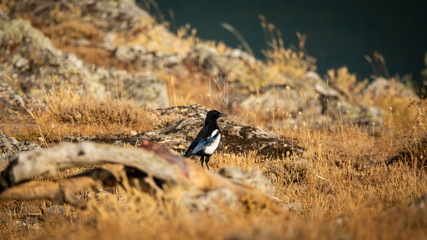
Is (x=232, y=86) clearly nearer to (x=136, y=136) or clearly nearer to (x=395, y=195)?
(x=136, y=136)

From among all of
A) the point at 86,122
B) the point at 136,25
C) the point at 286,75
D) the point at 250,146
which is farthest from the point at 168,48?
the point at 250,146

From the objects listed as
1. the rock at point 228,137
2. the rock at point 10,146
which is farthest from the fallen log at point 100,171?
the rock at point 228,137

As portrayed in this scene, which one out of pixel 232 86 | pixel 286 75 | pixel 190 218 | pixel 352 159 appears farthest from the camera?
pixel 286 75

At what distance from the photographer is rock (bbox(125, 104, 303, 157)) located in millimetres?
6043

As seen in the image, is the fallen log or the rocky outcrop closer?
the fallen log

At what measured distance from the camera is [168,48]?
687 inches

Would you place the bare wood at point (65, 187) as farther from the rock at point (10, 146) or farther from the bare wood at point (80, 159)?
the rock at point (10, 146)

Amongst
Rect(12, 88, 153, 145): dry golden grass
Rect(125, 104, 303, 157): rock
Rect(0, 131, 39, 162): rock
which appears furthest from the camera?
Rect(12, 88, 153, 145): dry golden grass

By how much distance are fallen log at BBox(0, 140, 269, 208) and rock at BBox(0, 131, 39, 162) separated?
2.93 meters

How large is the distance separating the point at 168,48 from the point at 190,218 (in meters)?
16.5

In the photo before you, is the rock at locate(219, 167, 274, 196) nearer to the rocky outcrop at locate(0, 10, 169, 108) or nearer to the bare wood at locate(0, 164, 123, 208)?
the bare wood at locate(0, 164, 123, 208)

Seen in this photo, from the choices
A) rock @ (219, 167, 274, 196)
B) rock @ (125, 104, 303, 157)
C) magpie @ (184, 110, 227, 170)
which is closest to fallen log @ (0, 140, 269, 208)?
rock @ (219, 167, 274, 196)

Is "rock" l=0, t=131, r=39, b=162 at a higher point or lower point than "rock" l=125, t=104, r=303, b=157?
lower

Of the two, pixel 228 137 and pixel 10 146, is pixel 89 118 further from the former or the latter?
pixel 228 137
